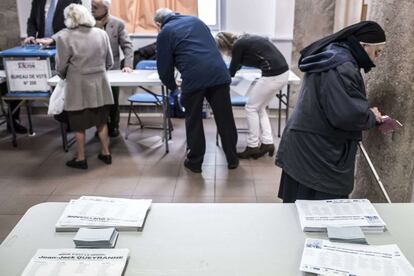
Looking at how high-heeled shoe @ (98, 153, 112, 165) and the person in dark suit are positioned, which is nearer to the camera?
high-heeled shoe @ (98, 153, 112, 165)

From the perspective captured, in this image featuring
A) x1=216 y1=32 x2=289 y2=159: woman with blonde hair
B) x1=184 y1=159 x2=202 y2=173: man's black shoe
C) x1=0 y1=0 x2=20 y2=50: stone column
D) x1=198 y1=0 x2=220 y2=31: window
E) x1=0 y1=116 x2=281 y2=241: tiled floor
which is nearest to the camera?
x1=0 y1=116 x2=281 y2=241: tiled floor

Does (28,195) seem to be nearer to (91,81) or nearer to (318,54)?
(91,81)

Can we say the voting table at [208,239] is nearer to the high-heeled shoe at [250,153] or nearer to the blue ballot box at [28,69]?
the high-heeled shoe at [250,153]

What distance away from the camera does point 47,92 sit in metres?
4.33

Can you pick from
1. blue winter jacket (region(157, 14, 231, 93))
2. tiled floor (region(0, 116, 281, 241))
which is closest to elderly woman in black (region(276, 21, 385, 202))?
tiled floor (region(0, 116, 281, 241))

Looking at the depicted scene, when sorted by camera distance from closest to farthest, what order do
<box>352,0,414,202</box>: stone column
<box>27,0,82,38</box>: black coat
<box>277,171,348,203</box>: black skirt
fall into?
1. <box>352,0,414,202</box>: stone column
2. <box>277,171,348,203</box>: black skirt
3. <box>27,0,82,38</box>: black coat

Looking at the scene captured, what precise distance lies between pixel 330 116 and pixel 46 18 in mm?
3655

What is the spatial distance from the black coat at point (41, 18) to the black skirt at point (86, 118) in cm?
129

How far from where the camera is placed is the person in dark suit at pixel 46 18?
469cm

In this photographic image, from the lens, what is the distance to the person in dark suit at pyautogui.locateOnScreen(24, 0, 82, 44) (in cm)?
469

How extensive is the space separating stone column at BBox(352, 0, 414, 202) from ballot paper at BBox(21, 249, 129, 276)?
1494 mm

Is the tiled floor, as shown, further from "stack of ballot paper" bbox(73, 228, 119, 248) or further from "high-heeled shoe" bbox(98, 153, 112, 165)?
"stack of ballot paper" bbox(73, 228, 119, 248)

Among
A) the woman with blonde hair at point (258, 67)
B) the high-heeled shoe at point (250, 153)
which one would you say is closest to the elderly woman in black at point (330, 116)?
the woman with blonde hair at point (258, 67)

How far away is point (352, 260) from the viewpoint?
4.19 feet
